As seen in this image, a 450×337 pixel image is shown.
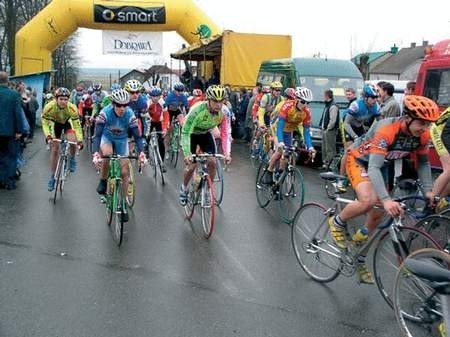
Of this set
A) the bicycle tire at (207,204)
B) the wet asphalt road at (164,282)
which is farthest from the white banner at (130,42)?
the bicycle tire at (207,204)

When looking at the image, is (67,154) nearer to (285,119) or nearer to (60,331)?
(285,119)

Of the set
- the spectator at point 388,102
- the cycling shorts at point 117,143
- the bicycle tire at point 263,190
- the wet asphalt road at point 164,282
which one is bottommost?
the wet asphalt road at point 164,282

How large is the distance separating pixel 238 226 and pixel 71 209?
284 centimetres

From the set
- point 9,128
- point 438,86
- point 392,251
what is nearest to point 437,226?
point 392,251

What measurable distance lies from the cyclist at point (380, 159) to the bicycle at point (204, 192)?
221 centimetres

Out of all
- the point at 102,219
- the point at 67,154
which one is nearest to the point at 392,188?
the point at 102,219

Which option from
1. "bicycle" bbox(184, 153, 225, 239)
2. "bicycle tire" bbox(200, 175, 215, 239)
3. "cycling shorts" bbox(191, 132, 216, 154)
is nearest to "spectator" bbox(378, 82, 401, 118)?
"cycling shorts" bbox(191, 132, 216, 154)

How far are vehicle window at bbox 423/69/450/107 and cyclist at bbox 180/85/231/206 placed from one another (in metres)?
4.47

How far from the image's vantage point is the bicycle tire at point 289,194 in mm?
8281

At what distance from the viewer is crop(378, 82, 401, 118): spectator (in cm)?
1000

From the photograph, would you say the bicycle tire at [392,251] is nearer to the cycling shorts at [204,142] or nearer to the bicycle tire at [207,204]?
the bicycle tire at [207,204]

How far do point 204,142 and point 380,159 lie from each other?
12.8ft

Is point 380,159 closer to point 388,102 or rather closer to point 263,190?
point 263,190

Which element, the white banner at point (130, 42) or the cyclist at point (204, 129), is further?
the white banner at point (130, 42)
